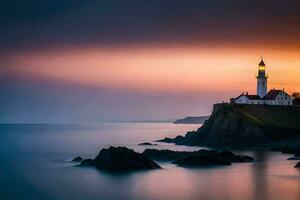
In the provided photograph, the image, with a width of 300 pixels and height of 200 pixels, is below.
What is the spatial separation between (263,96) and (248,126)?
18.4 m

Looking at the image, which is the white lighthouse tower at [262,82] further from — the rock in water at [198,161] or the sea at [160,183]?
the rock in water at [198,161]

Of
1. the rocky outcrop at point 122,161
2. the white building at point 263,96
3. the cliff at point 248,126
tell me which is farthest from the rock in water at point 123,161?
the white building at point 263,96

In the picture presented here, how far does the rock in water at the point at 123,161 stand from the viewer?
62.9 m

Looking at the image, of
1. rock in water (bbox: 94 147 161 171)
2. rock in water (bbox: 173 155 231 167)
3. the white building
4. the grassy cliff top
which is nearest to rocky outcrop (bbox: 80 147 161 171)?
rock in water (bbox: 94 147 161 171)

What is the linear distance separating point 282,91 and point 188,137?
1989 cm

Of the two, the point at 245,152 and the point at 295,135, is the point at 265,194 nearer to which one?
the point at 245,152

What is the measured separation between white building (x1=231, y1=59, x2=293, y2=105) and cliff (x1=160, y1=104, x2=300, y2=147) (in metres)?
3.83

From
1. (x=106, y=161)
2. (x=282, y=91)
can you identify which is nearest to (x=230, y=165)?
(x=106, y=161)

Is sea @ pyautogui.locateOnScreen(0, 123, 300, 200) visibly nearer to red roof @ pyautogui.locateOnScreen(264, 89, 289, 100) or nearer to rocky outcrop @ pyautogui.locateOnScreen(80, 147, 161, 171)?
rocky outcrop @ pyautogui.locateOnScreen(80, 147, 161, 171)

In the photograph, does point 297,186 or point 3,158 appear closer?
point 297,186

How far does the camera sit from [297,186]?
53.7 metres

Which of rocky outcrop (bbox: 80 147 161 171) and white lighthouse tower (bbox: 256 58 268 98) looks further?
white lighthouse tower (bbox: 256 58 268 98)

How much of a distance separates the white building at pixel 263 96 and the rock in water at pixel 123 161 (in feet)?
162

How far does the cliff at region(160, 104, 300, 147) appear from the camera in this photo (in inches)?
3745
